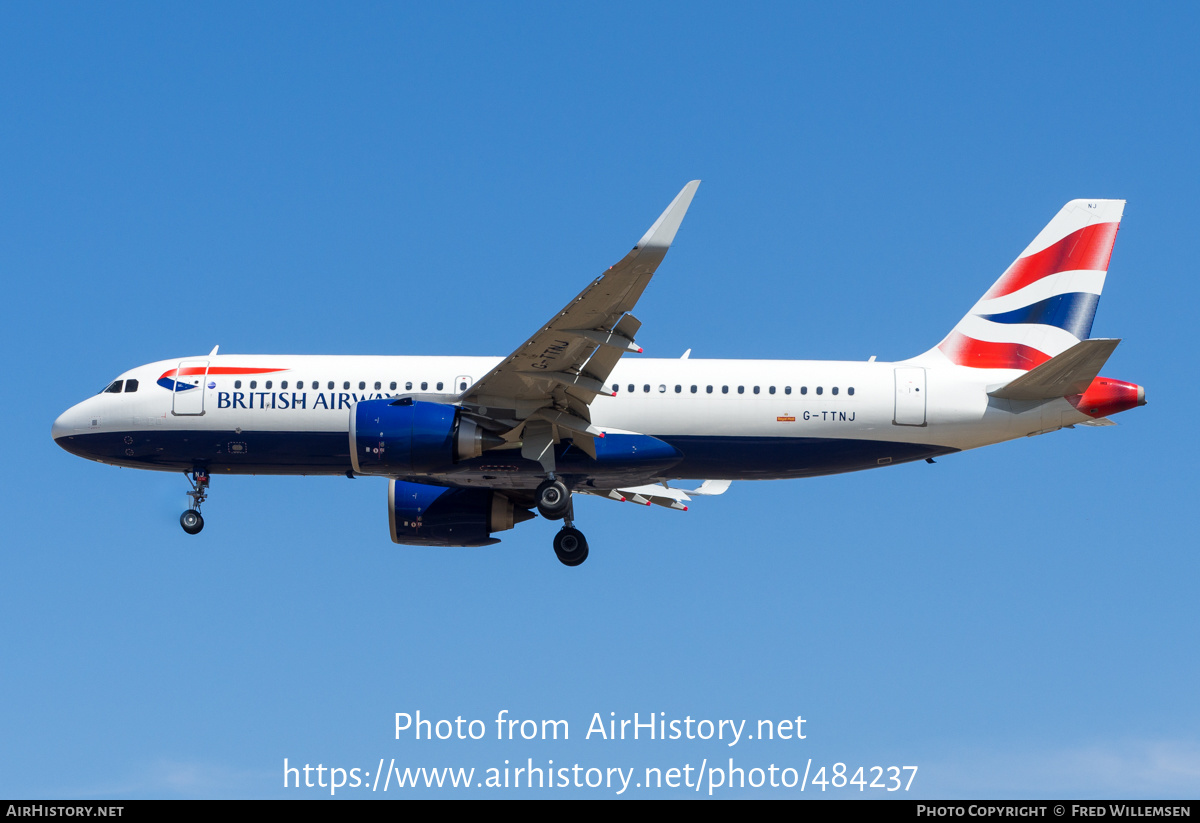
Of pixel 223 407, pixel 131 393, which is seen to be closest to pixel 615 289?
pixel 223 407

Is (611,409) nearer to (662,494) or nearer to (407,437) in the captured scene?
(407,437)

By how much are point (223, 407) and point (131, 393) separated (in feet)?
9.12

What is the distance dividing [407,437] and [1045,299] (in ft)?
53.4

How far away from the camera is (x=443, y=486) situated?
1484 inches

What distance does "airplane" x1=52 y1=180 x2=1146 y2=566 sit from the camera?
32.6m

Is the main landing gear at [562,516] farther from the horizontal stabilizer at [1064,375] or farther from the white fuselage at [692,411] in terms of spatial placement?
the horizontal stabilizer at [1064,375]

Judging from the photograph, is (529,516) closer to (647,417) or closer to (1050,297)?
(647,417)

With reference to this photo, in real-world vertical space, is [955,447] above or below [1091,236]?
below

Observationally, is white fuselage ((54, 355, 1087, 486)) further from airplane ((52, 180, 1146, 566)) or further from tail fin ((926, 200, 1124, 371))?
tail fin ((926, 200, 1124, 371))

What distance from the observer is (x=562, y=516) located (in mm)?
34312

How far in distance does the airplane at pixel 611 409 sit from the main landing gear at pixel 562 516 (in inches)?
1.8

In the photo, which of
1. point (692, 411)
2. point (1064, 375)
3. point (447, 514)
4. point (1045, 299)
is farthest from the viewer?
point (447, 514)

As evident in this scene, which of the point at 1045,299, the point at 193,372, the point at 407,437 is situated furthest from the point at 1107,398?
the point at 193,372

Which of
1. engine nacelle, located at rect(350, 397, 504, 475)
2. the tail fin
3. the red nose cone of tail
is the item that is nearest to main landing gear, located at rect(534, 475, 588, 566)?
engine nacelle, located at rect(350, 397, 504, 475)
